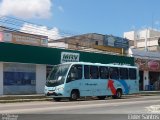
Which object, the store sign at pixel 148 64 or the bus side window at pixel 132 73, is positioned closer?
the bus side window at pixel 132 73

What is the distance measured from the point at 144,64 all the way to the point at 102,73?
24.1m

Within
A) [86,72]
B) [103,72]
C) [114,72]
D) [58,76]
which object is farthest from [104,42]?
[58,76]

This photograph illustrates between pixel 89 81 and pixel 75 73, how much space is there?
199 centimetres

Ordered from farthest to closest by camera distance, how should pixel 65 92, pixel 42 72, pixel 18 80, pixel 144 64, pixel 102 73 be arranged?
pixel 144 64 < pixel 42 72 < pixel 18 80 < pixel 102 73 < pixel 65 92

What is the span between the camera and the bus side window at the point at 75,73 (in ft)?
102

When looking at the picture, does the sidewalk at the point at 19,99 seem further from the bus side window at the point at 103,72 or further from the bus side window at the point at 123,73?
the bus side window at the point at 123,73

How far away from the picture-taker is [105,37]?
6675 centimetres

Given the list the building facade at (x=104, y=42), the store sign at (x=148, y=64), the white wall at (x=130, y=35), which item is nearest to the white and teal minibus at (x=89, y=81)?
the store sign at (x=148, y=64)

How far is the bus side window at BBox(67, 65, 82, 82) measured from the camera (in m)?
31.1

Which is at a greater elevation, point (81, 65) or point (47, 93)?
point (81, 65)

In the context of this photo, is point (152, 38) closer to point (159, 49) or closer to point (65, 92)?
point (159, 49)

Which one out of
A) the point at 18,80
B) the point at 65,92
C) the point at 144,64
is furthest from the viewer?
the point at 144,64

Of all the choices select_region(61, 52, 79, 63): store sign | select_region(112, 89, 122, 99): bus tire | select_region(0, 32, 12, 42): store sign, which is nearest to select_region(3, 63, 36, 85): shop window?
select_region(61, 52, 79, 63): store sign

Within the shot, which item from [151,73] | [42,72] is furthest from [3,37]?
[151,73]
